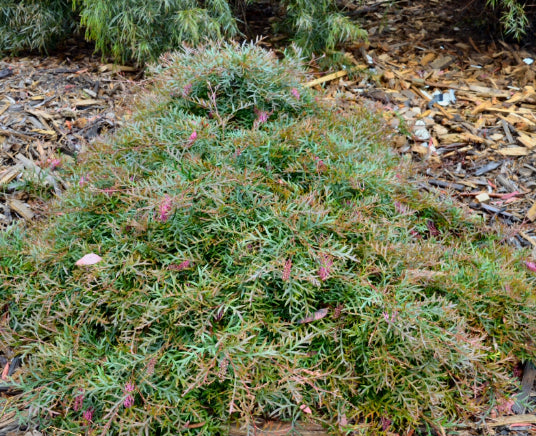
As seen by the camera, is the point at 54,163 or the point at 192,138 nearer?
the point at 192,138

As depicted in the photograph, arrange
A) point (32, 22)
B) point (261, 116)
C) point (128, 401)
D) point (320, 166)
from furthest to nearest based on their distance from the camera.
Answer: point (32, 22) → point (261, 116) → point (320, 166) → point (128, 401)

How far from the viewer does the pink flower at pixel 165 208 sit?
1995mm

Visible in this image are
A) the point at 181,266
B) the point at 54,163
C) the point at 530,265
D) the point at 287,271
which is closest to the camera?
the point at 287,271

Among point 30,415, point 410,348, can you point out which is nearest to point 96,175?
point 30,415

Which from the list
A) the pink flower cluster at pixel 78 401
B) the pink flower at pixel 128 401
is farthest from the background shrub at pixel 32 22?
the pink flower at pixel 128 401

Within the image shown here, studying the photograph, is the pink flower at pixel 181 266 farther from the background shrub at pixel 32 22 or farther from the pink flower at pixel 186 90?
the background shrub at pixel 32 22

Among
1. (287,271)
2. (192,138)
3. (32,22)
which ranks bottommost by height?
(287,271)

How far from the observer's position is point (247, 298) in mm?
1915

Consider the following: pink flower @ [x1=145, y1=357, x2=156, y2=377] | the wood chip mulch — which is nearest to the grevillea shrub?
pink flower @ [x1=145, y1=357, x2=156, y2=377]

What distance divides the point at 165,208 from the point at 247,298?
1.57 ft

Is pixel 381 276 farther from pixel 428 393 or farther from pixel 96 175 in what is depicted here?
pixel 96 175

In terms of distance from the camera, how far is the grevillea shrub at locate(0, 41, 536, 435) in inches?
71.4

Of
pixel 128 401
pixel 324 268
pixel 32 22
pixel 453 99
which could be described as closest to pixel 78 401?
pixel 128 401

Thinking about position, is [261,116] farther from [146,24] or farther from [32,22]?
[32,22]
